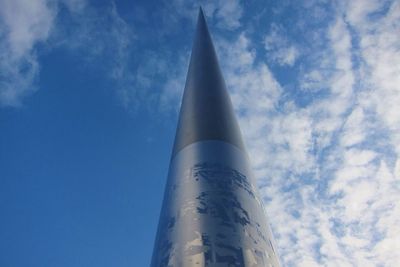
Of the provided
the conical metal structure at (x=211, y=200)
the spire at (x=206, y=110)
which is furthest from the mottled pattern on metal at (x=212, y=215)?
the spire at (x=206, y=110)

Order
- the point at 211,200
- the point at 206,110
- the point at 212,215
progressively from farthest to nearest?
the point at 206,110
the point at 211,200
the point at 212,215

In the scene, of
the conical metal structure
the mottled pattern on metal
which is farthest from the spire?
the mottled pattern on metal

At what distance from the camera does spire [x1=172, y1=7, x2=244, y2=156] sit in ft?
18.8

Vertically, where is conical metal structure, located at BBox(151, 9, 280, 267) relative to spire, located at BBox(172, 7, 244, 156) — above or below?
below

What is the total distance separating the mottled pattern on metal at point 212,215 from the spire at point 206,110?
0.29 metres

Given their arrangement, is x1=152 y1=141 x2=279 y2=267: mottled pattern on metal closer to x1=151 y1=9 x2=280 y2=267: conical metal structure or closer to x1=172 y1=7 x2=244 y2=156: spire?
x1=151 y1=9 x2=280 y2=267: conical metal structure

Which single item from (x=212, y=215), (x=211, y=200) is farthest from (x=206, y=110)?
(x=212, y=215)

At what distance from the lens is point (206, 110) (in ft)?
20.5

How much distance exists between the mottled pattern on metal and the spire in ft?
0.95

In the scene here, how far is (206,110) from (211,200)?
2339mm

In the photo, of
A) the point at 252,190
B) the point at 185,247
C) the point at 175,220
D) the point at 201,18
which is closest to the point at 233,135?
the point at 252,190

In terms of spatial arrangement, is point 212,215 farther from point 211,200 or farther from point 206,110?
point 206,110

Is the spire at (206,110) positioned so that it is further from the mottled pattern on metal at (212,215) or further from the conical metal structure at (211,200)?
the mottled pattern on metal at (212,215)

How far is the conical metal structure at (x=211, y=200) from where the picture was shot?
3656 millimetres
